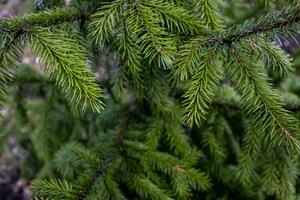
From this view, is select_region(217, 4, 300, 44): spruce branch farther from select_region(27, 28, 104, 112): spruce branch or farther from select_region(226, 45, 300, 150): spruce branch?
select_region(27, 28, 104, 112): spruce branch

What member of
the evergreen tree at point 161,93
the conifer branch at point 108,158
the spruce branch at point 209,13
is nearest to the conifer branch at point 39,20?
the evergreen tree at point 161,93

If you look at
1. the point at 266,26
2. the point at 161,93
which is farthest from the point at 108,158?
the point at 266,26

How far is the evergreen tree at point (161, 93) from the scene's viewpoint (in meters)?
1.24

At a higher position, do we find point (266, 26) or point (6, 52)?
point (266, 26)

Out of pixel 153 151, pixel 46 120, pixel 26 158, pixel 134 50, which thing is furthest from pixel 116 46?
pixel 26 158

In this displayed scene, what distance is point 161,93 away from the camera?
171 cm

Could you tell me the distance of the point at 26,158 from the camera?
326 cm

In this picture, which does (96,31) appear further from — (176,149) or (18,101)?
(18,101)

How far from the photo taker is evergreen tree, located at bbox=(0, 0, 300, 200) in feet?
4.08

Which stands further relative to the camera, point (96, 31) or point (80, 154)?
point (80, 154)

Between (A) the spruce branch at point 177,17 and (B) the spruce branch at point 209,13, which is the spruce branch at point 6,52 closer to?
(A) the spruce branch at point 177,17

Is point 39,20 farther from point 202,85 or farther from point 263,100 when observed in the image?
point 263,100

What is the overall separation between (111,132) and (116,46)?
0.60 meters

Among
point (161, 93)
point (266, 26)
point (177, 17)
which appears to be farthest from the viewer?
point (161, 93)
